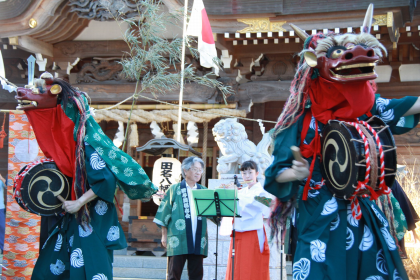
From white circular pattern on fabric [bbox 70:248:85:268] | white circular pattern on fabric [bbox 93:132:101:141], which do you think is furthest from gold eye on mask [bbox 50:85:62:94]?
white circular pattern on fabric [bbox 70:248:85:268]

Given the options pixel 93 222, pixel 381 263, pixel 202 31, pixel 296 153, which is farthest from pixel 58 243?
pixel 202 31

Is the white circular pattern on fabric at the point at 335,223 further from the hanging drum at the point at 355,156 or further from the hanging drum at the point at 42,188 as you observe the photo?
the hanging drum at the point at 42,188

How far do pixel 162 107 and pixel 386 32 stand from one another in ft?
15.7

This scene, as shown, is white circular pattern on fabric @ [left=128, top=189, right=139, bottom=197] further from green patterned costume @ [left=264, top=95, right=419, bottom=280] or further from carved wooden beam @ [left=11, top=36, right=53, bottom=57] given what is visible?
carved wooden beam @ [left=11, top=36, right=53, bottom=57]

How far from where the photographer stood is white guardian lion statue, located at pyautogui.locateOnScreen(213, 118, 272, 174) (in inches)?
277

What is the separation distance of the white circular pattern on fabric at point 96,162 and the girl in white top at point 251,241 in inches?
91.3

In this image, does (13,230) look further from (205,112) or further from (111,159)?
(205,112)

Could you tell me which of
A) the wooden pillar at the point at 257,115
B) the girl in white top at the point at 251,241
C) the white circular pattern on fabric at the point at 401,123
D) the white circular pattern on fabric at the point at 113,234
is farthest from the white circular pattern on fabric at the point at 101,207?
the wooden pillar at the point at 257,115

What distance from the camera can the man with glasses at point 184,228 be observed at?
5.08m

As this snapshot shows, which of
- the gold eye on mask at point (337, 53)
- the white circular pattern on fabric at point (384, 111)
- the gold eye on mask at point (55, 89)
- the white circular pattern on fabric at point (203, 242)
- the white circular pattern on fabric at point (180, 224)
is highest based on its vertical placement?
the gold eye on mask at point (337, 53)

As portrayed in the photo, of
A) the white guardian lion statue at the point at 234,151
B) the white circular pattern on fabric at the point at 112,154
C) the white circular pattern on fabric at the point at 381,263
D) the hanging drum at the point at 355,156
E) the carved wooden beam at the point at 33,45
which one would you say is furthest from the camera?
the carved wooden beam at the point at 33,45

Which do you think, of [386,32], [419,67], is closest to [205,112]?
[386,32]

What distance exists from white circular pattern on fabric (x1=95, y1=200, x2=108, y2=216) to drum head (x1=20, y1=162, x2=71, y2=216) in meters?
0.21

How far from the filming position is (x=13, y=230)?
4.93 metres
